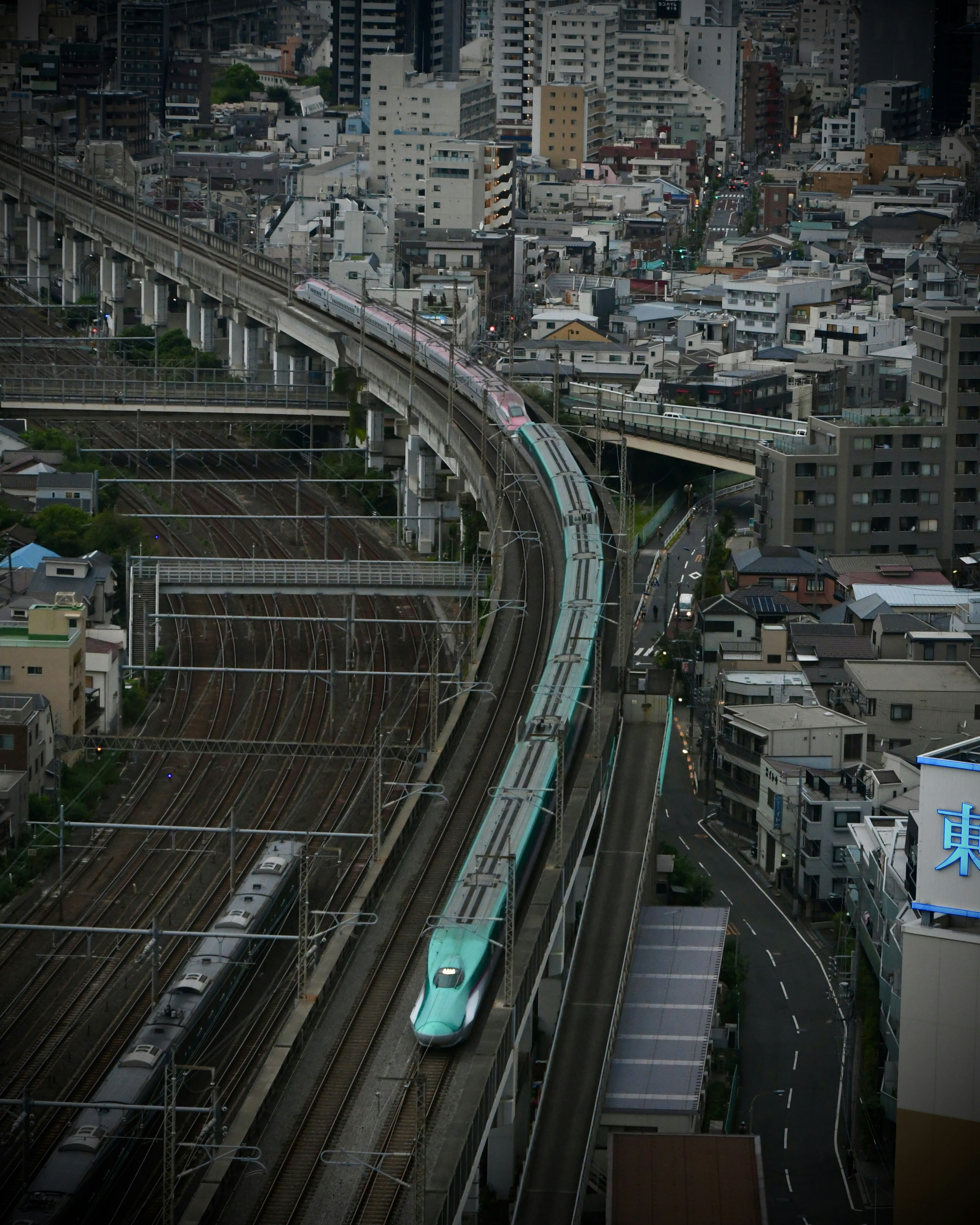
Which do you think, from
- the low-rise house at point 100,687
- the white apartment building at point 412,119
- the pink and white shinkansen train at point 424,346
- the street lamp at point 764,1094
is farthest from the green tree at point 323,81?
the street lamp at point 764,1094

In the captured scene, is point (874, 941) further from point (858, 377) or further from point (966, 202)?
point (966, 202)

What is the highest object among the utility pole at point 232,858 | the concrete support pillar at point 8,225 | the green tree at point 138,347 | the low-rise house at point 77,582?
the concrete support pillar at point 8,225

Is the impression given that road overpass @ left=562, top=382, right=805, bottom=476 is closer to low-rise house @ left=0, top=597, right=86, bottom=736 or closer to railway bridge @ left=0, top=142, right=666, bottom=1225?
railway bridge @ left=0, top=142, right=666, bottom=1225

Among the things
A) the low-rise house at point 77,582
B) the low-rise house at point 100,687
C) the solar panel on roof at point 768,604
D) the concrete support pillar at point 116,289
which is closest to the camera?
the low-rise house at point 100,687

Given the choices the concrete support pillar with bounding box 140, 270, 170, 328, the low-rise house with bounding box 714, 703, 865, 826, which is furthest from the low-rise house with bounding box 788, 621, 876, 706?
the concrete support pillar with bounding box 140, 270, 170, 328

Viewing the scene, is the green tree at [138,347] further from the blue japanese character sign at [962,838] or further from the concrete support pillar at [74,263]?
the blue japanese character sign at [962,838]
